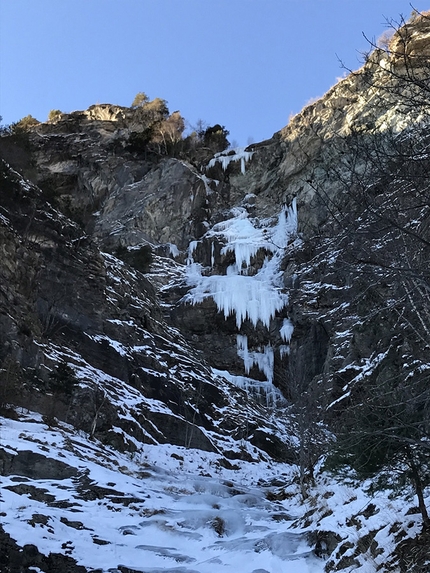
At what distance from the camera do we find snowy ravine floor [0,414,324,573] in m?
5.61

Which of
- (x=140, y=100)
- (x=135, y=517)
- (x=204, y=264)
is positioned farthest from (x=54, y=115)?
(x=135, y=517)

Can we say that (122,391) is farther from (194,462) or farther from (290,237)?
(290,237)

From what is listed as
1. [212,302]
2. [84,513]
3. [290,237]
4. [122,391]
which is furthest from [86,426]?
[290,237]

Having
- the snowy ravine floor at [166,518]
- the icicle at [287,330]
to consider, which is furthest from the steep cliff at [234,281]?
the snowy ravine floor at [166,518]

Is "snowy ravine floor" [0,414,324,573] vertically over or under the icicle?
under

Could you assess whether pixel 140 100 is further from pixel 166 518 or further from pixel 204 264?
pixel 166 518

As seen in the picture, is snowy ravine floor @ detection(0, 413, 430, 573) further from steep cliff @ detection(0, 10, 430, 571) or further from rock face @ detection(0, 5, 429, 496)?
rock face @ detection(0, 5, 429, 496)

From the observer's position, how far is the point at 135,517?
7.24 m

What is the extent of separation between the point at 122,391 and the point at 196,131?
2990cm

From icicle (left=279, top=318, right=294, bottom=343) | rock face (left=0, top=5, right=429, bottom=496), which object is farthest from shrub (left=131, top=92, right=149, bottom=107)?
icicle (left=279, top=318, right=294, bottom=343)

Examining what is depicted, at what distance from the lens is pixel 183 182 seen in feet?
112

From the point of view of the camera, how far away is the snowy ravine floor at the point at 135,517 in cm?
561

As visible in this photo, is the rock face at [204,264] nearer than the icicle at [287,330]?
Yes

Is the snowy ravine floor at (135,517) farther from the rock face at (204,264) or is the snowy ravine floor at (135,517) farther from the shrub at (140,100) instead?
the shrub at (140,100)
